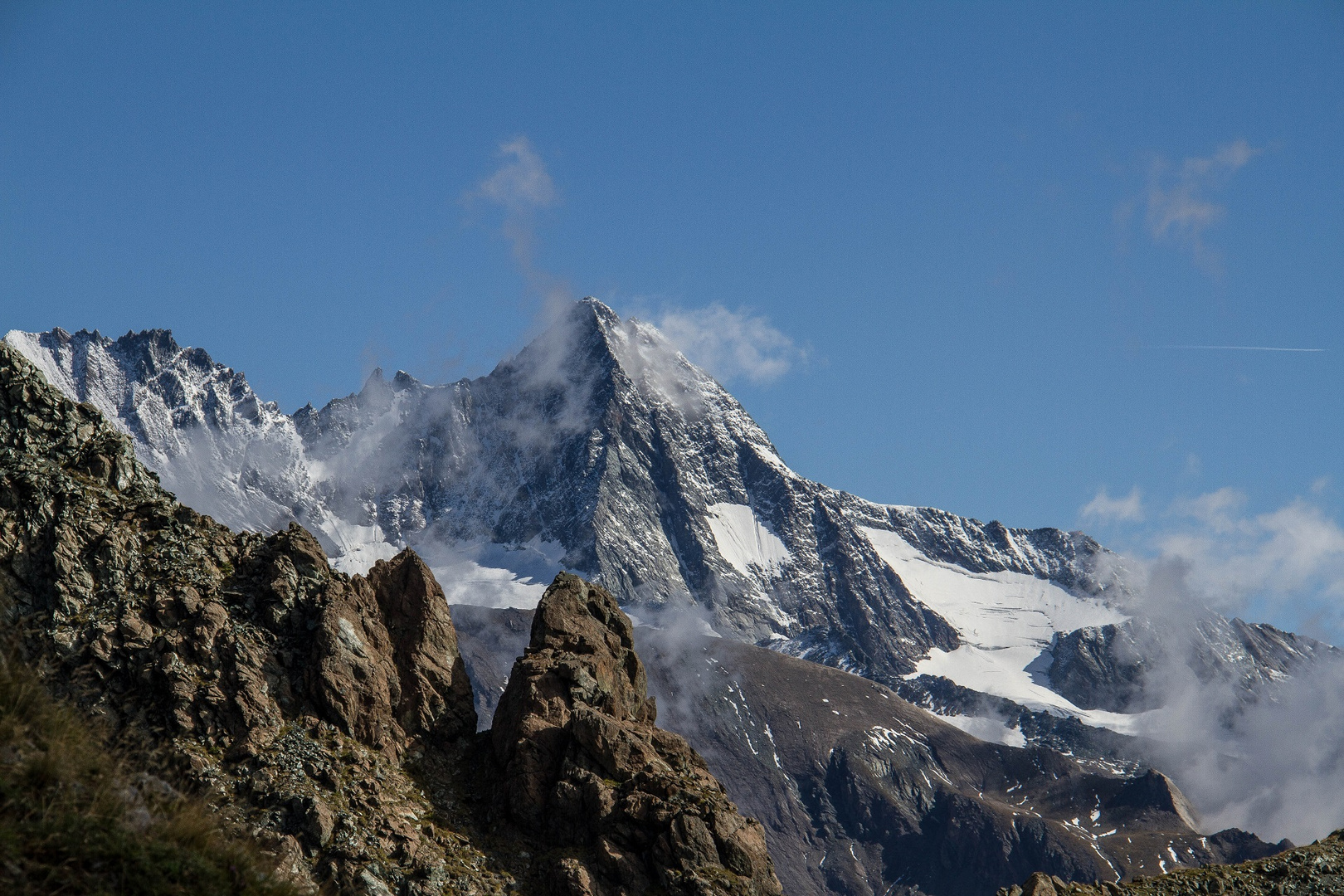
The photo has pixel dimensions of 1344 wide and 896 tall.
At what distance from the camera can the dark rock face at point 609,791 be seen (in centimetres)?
4297

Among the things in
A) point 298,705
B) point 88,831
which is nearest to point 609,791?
point 298,705

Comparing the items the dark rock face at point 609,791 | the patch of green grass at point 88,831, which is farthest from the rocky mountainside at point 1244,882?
the patch of green grass at point 88,831

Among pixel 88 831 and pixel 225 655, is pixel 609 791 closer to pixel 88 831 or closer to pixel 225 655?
pixel 225 655

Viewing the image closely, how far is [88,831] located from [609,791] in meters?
30.6

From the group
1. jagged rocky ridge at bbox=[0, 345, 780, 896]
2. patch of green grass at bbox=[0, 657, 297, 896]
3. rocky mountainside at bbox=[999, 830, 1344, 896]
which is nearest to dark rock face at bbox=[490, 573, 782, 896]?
jagged rocky ridge at bbox=[0, 345, 780, 896]

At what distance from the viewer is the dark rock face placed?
43.0 metres

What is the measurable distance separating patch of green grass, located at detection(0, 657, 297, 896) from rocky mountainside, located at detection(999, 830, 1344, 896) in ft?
149

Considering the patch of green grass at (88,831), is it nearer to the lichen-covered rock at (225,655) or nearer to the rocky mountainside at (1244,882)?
the lichen-covered rock at (225,655)

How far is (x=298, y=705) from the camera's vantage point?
44.3 meters

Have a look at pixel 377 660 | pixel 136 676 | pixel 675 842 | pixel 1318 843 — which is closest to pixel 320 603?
pixel 377 660

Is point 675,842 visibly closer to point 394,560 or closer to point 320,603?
point 320,603

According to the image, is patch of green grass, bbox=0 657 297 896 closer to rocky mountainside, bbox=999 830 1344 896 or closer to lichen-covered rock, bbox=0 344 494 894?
lichen-covered rock, bbox=0 344 494 894

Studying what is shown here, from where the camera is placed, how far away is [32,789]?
55.2 feet

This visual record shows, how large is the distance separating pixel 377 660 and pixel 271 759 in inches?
338
